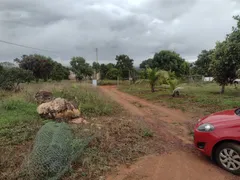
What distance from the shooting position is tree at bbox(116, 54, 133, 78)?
35.2m

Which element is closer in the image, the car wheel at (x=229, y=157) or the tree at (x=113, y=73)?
the car wheel at (x=229, y=157)

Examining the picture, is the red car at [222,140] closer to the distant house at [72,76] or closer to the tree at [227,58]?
the tree at [227,58]

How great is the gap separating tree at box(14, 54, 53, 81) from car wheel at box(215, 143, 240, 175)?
85.4ft

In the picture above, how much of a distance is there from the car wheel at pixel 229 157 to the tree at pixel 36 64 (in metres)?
26.0

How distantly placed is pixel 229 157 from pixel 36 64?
1062 inches

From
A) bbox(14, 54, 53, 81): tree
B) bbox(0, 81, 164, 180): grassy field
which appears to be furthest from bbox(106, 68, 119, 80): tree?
bbox(0, 81, 164, 180): grassy field

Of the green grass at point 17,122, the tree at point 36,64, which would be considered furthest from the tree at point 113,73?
the green grass at point 17,122

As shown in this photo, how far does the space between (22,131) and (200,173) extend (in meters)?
4.36

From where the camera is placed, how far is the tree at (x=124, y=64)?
35222mm

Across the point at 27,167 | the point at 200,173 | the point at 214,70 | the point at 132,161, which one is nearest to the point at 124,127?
the point at 132,161

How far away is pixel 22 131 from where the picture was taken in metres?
4.92

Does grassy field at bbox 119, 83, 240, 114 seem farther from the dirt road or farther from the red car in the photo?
the red car

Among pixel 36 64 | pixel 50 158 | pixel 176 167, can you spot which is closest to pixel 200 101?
pixel 176 167

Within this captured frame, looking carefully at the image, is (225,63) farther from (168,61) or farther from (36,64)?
(36,64)
